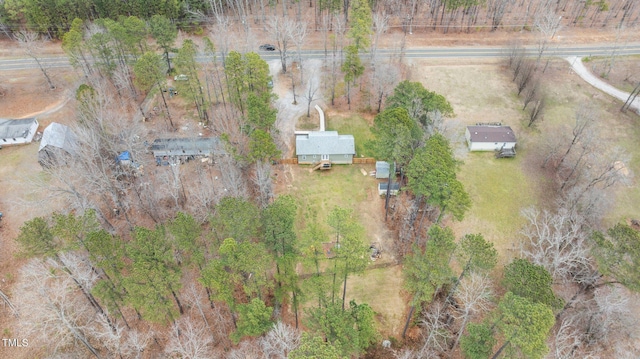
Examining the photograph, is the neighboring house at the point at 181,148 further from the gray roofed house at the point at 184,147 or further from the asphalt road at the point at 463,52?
the asphalt road at the point at 463,52

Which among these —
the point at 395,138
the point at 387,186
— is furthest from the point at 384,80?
the point at 395,138

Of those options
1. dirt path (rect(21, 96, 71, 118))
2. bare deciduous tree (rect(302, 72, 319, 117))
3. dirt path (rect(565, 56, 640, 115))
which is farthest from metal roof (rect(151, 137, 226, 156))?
dirt path (rect(565, 56, 640, 115))

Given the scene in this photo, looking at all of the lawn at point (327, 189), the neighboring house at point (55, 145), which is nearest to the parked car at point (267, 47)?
the lawn at point (327, 189)

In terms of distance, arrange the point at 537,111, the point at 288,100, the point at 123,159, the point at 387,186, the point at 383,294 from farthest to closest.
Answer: the point at 288,100 → the point at 537,111 → the point at 123,159 → the point at 387,186 → the point at 383,294

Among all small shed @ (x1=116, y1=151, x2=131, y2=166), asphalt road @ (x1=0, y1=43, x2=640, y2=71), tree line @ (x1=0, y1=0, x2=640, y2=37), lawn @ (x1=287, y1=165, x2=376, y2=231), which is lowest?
lawn @ (x1=287, y1=165, x2=376, y2=231)

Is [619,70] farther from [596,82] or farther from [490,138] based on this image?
[490,138]

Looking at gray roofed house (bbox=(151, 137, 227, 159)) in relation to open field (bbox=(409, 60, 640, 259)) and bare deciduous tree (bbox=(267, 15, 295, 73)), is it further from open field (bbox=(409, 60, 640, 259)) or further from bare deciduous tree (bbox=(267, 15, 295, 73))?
open field (bbox=(409, 60, 640, 259))
